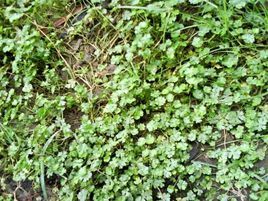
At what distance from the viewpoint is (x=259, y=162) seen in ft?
7.10

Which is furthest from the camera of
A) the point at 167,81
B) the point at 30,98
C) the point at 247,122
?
the point at 30,98

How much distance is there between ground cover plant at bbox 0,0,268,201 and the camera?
7.17 feet

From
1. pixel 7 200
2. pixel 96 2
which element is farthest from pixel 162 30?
pixel 7 200

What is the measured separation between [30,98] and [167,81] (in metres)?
0.83

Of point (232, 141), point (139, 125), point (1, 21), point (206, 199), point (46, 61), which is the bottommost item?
point (206, 199)

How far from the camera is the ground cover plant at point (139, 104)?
2186 mm

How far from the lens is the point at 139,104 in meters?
2.34

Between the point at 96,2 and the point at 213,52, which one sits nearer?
the point at 213,52

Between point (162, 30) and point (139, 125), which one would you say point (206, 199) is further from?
point (162, 30)

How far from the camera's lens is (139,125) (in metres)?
2.29

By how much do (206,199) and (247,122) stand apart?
1.41 ft

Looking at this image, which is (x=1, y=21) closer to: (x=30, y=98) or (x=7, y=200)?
(x=30, y=98)

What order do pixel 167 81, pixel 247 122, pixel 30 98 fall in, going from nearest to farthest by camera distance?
pixel 247 122
pixel 167 81
pixel 30 98

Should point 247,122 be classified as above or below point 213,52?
below
